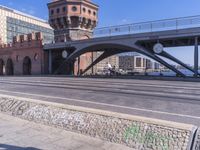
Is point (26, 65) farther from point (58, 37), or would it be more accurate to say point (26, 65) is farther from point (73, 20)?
point (73, 20)

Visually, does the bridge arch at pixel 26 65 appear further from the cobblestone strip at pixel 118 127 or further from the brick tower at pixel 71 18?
the cobblestone strip at pixel 118 127

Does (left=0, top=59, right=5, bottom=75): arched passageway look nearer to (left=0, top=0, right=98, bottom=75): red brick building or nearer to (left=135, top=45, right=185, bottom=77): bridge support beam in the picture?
(left=0, top=0, right=98, bottom=75): red brick building

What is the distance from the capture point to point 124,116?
7.11m

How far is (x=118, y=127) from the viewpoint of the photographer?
262 inches

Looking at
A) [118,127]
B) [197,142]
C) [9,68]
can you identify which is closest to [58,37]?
[9,68]

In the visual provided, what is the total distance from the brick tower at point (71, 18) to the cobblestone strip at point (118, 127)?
127 feet

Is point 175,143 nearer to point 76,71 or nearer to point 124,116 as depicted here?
point 124,116

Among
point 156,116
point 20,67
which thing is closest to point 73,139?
point 156,116

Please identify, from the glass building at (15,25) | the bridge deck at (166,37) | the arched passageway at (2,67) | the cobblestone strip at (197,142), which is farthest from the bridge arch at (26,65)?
the glass building at (15,25)

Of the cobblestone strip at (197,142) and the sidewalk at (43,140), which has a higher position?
the cobblestone strip at (197,142)

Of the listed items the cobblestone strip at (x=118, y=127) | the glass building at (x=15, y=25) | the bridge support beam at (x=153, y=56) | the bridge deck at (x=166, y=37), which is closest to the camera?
the cobblestone strip at (x=118, y=127)

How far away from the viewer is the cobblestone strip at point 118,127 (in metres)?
5.71

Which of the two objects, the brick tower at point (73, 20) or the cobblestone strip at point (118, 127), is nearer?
the cobblestone strip at point (118, 127)

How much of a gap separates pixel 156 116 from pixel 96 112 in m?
2.10
